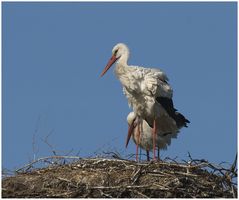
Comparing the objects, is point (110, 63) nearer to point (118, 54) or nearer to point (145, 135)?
point (118, 54)

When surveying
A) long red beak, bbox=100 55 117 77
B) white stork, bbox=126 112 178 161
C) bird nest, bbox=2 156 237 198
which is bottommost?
bird nest, bbox=2 156 237 198

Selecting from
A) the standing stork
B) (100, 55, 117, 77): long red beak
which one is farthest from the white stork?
(100, 55, 117, 77): long red beak

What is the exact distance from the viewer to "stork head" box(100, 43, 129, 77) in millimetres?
13864

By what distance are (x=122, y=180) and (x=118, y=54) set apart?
291 cm

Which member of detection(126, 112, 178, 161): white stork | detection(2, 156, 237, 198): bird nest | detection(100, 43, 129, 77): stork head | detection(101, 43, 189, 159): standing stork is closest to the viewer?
detection(2, 156, 237, 198): bird nest

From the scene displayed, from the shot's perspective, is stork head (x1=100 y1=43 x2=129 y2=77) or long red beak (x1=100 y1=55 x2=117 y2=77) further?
long red beak (x1=100 y1=55 x2=117 y2=77)

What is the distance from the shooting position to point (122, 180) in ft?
37.8

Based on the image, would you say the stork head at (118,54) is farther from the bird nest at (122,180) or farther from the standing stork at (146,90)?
the bird nest at (122,180)

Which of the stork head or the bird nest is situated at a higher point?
the stork head

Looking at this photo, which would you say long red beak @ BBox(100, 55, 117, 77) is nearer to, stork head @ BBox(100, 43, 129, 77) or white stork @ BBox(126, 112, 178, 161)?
stork head @ BBox(100, 43, 129, 77)

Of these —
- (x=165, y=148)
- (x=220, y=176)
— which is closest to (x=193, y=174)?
(x=220, y=176)

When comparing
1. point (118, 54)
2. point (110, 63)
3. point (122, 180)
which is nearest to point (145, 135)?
point (110, 63)

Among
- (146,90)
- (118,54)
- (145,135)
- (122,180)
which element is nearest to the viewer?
(122,180)

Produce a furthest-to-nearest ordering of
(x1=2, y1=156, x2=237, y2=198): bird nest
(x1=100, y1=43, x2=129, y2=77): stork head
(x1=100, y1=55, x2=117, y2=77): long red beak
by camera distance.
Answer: (x1=100, y1=55, x2=117, y2=77): long red beak
(x1=100, y1=43, x2=129, y2=77): stork head
(x1=2, y1=156, x2=237, y2=198): bird nest
